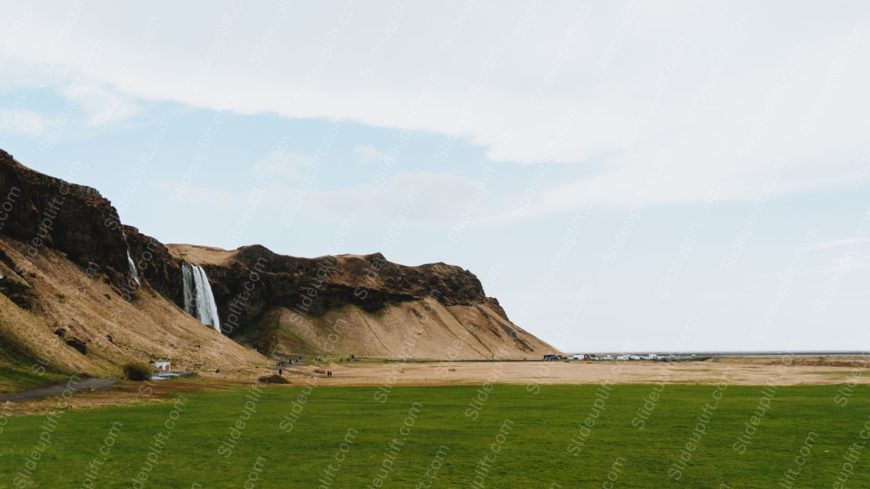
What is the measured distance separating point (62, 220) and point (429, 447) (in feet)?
325

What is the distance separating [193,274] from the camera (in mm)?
151750

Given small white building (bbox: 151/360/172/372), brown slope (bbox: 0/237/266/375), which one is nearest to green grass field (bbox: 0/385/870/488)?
brown slope (bbox: 0/237/266/375)

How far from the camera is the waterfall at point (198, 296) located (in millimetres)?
146500

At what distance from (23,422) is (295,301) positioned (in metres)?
164

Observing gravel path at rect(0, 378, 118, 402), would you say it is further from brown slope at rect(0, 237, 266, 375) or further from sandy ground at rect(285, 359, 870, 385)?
sandy ground at rect(285, 359, 870, 385)

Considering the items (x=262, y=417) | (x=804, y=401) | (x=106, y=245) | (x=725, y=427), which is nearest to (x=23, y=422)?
(x=262, y=417)

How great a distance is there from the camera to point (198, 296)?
5940 inches

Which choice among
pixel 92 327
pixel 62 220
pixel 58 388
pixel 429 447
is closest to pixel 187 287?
pixel 62 220

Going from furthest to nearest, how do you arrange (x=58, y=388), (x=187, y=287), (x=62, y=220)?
(x=187, y=287) → (x=62, y=220) → (x=58, y=388)

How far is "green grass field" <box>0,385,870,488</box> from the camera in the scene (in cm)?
2162

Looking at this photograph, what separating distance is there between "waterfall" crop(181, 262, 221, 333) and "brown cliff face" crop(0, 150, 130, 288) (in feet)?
101

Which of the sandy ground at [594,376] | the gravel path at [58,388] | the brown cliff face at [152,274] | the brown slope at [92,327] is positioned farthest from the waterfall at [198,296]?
the gravel path at [58,388]

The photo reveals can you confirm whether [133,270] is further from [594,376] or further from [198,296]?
[594,376]

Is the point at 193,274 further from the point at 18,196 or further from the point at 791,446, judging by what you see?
the point at 791,446
